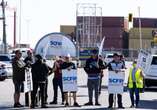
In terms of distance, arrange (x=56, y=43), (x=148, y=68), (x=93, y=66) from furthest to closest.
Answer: (x=148, y=68) < (x=56, y=43) < (x=93, y=66)

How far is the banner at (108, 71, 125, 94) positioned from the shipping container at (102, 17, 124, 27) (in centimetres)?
9299

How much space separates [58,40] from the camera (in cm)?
2070

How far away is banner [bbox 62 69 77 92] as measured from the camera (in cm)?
1895

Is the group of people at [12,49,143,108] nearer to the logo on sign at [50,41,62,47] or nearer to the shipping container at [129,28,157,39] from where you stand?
the logo on sign at [50,41,62,47]

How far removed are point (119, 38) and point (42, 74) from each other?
94.3 meters

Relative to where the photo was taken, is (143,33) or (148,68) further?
(143,33)

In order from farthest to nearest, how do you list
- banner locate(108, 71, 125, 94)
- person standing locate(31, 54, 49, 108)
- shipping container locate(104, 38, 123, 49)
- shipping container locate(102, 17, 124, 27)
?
shipping container locate(102, 17, 124, 27)
shipping container locate(104, 38, 123, 49)
banner locate(108, 71, 125, 94)
person standing locate(31, 54, 49, 108)

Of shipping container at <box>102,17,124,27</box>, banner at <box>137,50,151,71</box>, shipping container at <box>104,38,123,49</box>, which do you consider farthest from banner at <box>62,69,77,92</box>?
shipping container at <box>102,17,124,27</box>

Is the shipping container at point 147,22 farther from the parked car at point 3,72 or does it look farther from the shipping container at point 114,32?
the parked car at point 3,72

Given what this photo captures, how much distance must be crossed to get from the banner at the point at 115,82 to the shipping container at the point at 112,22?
93.0 meters

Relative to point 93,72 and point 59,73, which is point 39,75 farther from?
point 93,72

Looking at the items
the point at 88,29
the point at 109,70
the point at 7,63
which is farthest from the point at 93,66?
the point at 88,29

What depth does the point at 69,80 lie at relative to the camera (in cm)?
1902

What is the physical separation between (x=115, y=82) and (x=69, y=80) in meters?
1.53
